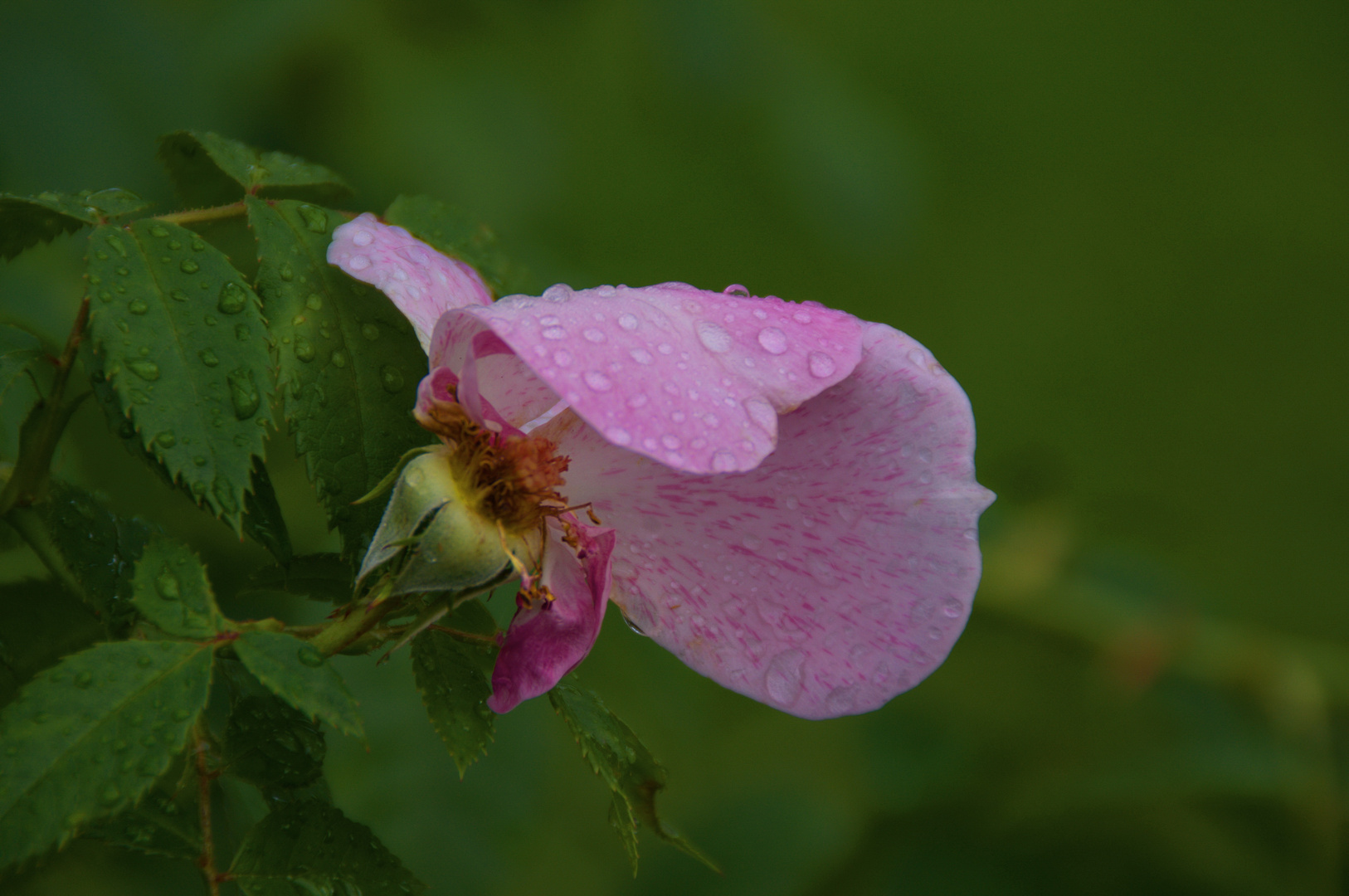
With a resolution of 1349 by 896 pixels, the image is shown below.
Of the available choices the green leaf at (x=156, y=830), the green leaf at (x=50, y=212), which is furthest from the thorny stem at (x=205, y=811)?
the green leaf at (x=50, y=212)

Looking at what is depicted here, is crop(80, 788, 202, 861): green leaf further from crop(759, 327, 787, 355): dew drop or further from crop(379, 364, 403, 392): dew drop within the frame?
crop(759, 327, 787, 355): dew drop

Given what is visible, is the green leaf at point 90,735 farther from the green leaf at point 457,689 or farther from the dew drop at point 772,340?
the dew drop at point 772,340

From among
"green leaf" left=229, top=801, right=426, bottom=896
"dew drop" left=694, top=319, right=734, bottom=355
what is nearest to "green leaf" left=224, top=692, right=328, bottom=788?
"green leaf" left=229, top=801, right=426, bottom=896

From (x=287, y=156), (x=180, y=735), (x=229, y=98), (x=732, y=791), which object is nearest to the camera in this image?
(x=180, y=735)

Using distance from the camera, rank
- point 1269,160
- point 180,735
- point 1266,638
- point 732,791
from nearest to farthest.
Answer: point 180,735 → point 1266,638 → point 732,791 → point 1269,160

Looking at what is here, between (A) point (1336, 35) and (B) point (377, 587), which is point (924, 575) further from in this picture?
(A) point (1336, 35)

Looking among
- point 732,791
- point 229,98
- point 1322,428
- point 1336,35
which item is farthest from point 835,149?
point 1336,35

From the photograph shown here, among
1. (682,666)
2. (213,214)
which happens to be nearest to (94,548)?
(213,214)
